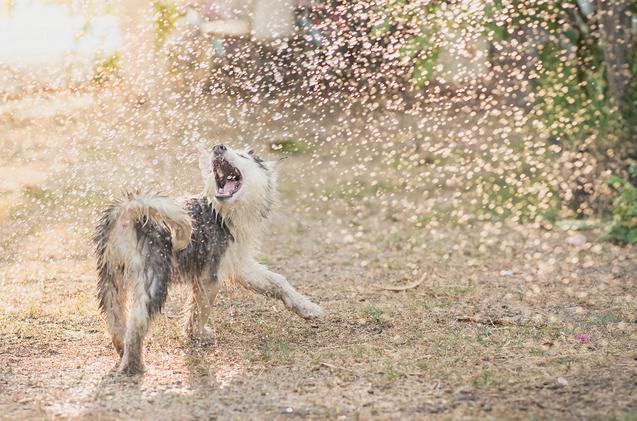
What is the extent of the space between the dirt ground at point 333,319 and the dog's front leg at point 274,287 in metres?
0.18

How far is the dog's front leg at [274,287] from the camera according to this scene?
18.7 ft

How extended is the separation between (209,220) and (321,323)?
1.19m

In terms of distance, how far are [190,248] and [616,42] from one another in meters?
6.33

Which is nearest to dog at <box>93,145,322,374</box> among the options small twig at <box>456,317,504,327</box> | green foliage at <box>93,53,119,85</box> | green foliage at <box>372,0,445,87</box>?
small twig at <box>456,317,504,327</box>

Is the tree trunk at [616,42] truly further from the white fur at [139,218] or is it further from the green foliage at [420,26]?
the white fur at [139,218]

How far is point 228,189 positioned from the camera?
18.5 ft

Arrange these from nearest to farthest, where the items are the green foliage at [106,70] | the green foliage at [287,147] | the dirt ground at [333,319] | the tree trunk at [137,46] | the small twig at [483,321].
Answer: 1. the dirt ground at [333,319]
2. the small twig at [483,321]
3. the tree trunk at [137,46]
4. the green foliage at [106,70]
5. the green foliage at [287,147]

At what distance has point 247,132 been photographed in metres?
13.6

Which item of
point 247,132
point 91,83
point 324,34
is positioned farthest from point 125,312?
point 247,132

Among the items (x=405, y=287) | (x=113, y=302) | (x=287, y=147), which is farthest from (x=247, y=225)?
(x=287, y=147)

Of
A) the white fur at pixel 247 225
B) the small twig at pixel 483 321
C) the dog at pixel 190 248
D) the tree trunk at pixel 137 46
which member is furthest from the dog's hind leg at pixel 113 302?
the tree trunk at pixel 137 46

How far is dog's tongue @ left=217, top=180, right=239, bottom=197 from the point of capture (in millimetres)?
5594

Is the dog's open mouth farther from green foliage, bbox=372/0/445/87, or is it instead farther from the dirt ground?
green foliage, bbox=372/0/445/87

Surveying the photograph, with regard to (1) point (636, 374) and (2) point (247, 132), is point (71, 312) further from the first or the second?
(2) point (247, 132)
